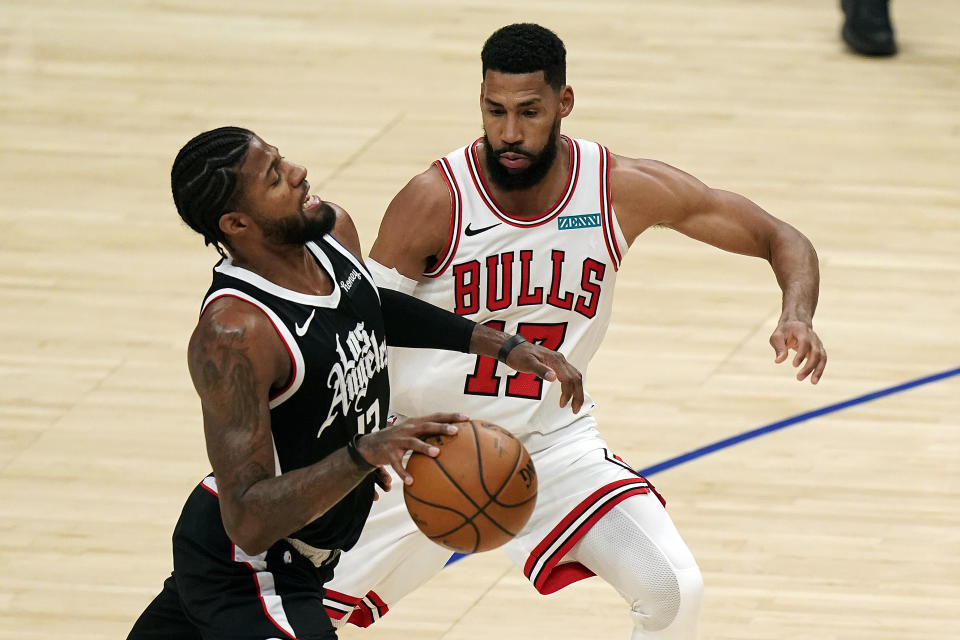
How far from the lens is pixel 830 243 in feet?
30.9

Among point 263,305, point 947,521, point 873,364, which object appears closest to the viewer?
point 263,305

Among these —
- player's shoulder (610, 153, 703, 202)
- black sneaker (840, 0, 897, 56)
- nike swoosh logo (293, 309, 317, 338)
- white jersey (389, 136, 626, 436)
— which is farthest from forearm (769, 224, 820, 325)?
black sneaker (840, 0, 897, 56)

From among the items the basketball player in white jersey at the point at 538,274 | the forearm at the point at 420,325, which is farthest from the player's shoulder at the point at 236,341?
the basketball player in white jersey at the point at 538,274

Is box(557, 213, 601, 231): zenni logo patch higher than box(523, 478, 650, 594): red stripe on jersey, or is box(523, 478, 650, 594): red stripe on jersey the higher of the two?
box(557, 213, 601, 231): zenni logo patch

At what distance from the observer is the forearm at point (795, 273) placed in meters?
5.09

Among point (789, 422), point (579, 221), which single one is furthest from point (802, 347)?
point (789, 422)

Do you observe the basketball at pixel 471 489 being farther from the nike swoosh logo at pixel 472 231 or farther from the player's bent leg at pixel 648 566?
the nike swoosh logo at pixel 472 231

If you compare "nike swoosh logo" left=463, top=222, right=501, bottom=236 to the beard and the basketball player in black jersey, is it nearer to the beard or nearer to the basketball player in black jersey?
the beard

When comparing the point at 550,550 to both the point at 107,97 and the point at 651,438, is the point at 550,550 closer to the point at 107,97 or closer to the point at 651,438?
the point at 651,438

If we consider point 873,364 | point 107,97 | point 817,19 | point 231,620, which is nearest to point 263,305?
point 231,620

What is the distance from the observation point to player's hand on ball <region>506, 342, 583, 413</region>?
4648mm

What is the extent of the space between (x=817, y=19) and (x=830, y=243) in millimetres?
4228

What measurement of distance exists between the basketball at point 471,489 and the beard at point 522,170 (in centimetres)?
129

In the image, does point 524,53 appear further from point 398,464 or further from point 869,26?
point 869,26
